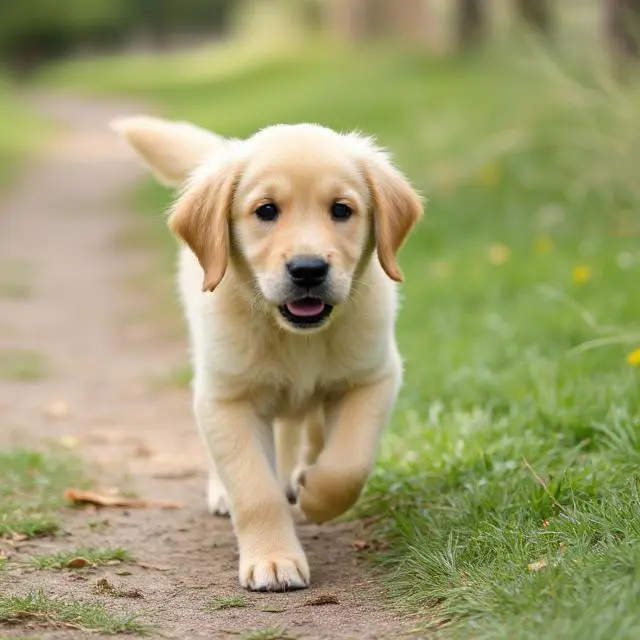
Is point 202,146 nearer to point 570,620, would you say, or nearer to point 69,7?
point 570,620

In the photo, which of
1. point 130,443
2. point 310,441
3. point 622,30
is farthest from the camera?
point 622,30

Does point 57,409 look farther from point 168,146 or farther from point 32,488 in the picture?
point 168,146

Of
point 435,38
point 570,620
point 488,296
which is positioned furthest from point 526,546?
point 435,38

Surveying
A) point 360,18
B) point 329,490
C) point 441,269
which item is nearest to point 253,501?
point 329,490

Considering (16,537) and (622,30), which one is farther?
(622,30)

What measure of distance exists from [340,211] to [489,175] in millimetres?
6492

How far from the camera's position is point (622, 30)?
10.9m

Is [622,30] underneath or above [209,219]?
above

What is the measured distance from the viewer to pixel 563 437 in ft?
14.2

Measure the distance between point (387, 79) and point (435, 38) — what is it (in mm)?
6122

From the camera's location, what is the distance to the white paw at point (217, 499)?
14.6ft

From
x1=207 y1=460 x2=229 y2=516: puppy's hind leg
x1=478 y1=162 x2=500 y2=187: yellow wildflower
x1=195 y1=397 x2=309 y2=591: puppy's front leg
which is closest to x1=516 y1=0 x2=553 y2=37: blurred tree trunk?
x1=478 y1=162 x2=500 y2=187: yellow wildflower

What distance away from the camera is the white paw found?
14.6 ft

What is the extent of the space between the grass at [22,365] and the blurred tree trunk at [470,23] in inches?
589
